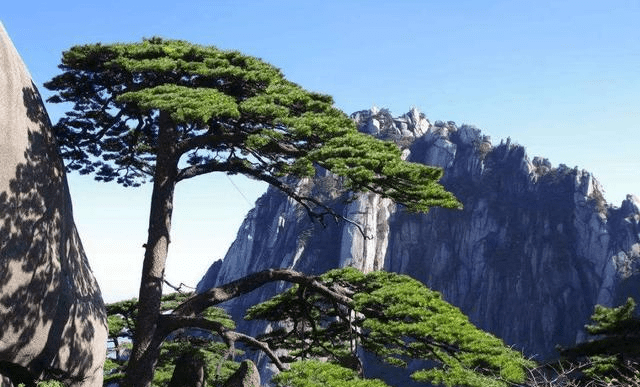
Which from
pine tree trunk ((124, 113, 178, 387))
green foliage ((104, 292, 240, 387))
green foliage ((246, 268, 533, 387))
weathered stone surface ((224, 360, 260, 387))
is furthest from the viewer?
green foliage ((104, 292, 240, 387))

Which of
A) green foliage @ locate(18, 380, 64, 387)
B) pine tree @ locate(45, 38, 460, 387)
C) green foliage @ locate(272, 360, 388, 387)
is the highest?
pine tree @ locate(45, 38, 460, 387)

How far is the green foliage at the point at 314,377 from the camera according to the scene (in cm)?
850

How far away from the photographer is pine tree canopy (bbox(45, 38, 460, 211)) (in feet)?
32.1

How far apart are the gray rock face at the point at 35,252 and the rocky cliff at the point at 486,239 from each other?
288 feet

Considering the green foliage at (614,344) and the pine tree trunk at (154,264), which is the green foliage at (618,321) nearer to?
the green foliage at (614,344)

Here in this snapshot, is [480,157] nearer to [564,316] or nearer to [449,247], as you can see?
[449,247]

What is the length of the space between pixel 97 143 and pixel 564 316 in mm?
105904

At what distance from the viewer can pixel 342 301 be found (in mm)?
11312

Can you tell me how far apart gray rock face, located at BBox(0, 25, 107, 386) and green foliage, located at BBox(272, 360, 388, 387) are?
15.8 feet

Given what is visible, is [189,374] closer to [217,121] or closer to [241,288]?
[241,288]

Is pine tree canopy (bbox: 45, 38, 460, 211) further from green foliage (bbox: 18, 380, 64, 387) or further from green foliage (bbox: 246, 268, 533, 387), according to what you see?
green foliage (bbox: 18, 380, 64, 387)

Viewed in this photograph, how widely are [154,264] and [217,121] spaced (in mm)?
3331

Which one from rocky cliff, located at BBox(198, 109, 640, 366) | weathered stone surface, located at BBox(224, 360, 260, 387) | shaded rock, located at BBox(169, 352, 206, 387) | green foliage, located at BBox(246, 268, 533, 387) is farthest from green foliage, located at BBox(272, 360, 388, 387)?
rocky cliff, located at BBox(198, 109, 640, 366)

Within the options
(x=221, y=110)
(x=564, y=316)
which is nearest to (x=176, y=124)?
(x=221, y=110)
